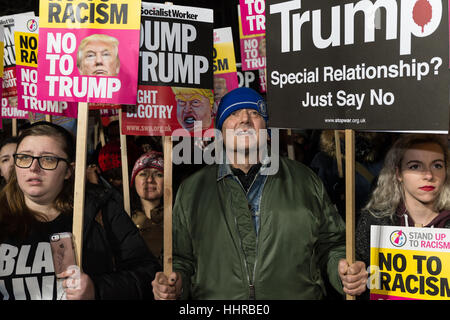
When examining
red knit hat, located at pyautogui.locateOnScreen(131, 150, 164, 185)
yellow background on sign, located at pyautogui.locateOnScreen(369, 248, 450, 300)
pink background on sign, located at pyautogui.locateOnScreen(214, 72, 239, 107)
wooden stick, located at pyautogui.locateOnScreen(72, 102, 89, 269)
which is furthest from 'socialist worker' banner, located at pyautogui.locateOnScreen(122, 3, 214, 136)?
yellow background on sign, located at pyautogui.locateOnScreen(369, 248, 450, 300)

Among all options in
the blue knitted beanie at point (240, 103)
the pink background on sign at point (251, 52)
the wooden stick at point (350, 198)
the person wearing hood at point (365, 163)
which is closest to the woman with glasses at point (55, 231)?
the blue knitted beanie at point (240, 103)

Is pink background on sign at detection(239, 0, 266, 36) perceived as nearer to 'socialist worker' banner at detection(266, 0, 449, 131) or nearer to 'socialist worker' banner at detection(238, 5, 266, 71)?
'socialist worker' banner at detection(238, 5, 266, 71)

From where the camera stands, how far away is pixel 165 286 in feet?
8.94

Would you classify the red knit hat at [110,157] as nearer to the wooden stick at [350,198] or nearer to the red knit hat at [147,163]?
the red knit hat at [147,163]

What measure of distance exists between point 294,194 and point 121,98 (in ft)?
3.73

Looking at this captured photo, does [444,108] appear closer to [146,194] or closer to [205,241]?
[205,241]

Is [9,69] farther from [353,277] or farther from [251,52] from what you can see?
[353,277]

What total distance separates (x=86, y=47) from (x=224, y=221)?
1.26m

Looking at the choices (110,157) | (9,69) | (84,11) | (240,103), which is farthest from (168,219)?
(9,69)

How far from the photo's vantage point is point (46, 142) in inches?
114

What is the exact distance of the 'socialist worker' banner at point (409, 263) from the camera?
8.63 feet

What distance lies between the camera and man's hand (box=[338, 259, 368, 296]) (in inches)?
98.4

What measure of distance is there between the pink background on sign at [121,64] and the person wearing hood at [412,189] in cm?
153

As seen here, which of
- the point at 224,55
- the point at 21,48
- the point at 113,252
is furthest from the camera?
the point at 224,55
